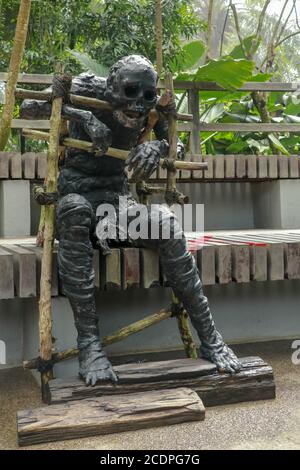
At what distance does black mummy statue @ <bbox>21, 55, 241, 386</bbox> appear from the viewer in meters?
1.79

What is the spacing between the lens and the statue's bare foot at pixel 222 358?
1.83 metres

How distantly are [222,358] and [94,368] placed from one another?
0.47m

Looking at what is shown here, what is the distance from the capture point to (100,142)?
1837mm

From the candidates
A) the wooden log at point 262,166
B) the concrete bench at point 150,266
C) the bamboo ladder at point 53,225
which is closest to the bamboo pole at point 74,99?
the bamboo ladder at point 53,225

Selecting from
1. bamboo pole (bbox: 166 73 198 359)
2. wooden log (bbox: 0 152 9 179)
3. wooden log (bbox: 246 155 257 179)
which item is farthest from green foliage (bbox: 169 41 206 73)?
bamboo pole (bbox: 166 73 198 359)

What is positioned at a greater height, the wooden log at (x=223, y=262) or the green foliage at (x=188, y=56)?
the green foliage at (x=188, y=56)

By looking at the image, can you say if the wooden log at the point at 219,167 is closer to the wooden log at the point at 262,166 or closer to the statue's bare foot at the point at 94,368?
the wooden log at the point at 262,166

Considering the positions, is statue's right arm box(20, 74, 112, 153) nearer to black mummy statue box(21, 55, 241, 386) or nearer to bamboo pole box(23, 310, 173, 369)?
black mummy statue box(21, 55, 241, 386)

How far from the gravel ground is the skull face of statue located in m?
1.05

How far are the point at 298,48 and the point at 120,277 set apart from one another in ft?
78.7

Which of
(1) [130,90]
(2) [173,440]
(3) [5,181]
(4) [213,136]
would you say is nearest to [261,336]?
(2) [173,440]

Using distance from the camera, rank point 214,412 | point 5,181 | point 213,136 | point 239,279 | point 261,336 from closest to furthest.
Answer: point 214,412
point 239,279
point 261,336
point 5,181
point 213,136

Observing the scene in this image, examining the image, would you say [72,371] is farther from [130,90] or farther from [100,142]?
[130,90]

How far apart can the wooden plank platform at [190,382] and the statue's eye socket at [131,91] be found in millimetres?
944
